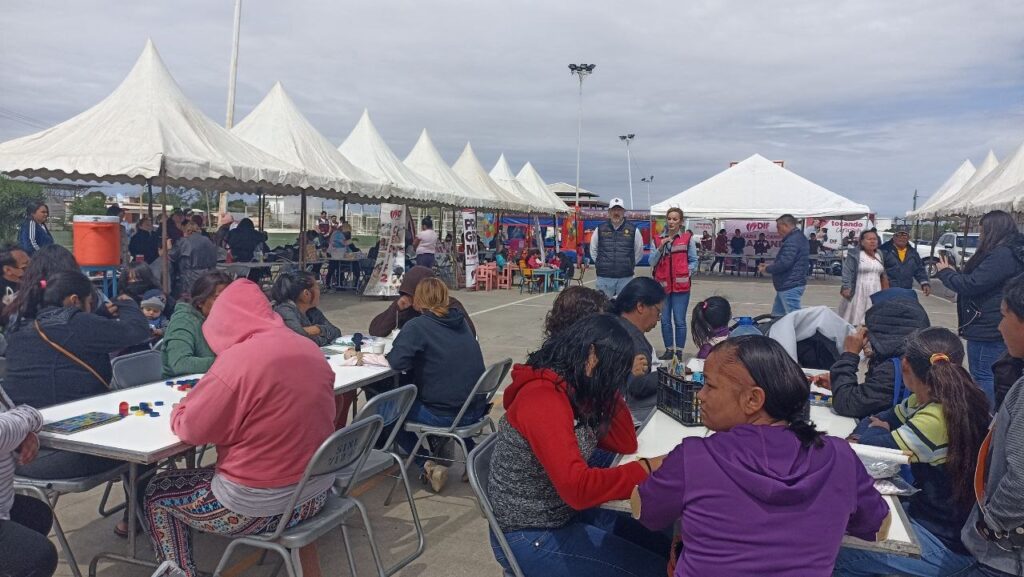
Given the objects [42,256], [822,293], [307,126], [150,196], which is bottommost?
[822,293]

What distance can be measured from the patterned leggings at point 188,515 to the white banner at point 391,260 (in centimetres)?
1101

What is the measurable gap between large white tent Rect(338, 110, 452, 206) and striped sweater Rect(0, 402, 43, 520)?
38.9ft

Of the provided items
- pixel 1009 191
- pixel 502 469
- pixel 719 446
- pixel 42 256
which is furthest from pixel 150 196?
pixel 1009 191

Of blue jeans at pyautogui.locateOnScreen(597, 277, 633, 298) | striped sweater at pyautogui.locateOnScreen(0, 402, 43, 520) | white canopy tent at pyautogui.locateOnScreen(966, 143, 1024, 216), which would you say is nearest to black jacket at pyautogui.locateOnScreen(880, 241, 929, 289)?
blue jeans at pyautogui.locateOnScreen(597, 277, 633, 298)

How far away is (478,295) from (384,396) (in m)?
12.0

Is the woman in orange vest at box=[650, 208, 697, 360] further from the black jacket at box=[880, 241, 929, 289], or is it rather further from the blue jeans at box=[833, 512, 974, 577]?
the blue jeans at box=[833, 512, 974, 577]

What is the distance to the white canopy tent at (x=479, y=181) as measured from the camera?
63.7 feet

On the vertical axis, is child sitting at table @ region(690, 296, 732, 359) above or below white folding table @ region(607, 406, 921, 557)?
above

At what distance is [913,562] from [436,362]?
255 centimetres

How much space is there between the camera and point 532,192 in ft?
86.7

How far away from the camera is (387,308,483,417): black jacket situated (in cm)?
407

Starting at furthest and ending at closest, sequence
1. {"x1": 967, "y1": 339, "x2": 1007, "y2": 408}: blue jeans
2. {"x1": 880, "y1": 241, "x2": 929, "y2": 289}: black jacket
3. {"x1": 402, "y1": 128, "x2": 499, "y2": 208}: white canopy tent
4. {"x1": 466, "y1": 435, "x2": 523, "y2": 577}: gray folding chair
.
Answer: {"x1": 402, "y1": 128, "x2": 499, "y2": 208}: white canopy tent < {"x1": 880, "y1": 241, "x2": 929, "y2": 289}: black jacket < {"x1": 967, "y1": 339, "x2": 1007, "y2": 408}: blue jeans < {"x1": 466, "y1": 435, "x2": 523, "y2": 577}: gray folding chair

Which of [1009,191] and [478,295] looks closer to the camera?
[1009,191]

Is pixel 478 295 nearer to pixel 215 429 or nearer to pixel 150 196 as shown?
pixel 150 196
